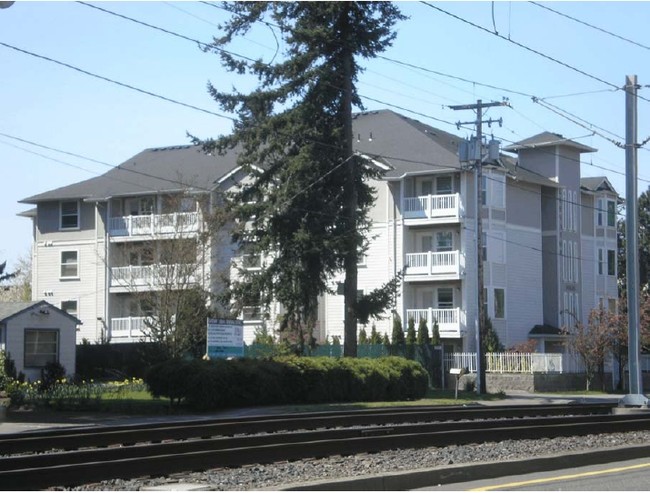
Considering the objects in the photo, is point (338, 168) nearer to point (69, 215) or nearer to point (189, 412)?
point (189, 412)

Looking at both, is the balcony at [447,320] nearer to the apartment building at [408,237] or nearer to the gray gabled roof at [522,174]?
the apartment building at [408,237]

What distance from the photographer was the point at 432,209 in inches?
2196

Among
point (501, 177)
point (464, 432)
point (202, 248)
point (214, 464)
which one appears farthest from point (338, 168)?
point (214, 464)

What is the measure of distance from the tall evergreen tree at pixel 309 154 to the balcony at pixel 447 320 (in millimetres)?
12822

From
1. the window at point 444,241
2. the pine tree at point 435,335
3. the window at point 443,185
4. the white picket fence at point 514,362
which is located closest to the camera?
the white picket fence at point 514,362

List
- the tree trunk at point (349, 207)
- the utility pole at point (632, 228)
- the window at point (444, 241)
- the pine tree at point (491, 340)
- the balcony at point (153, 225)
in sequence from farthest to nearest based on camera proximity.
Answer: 1. the window at point (444, 241)
2. the pine tree at point (491, 340)
3. the balcony at point (153, 225)
4. the tree trunk at point (349, 207)
5. the utility pole at point (632, 228)

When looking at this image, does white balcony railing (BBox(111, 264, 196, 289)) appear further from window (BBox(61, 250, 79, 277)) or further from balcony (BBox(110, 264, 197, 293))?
window (BBox(61, 250, 79, 277))

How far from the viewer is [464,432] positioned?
18.6 meters

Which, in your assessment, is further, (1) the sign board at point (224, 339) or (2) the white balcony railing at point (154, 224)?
(2) the white balcony railing at point (154, 224)

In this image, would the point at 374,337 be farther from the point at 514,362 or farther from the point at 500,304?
the point at 500,304

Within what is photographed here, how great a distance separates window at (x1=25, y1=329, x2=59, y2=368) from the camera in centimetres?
4288

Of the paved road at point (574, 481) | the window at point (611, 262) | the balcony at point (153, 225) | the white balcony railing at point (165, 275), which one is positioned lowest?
the paved road at point (574, 481)

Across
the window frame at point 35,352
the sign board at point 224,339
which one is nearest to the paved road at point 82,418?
the sign board at point 224,339

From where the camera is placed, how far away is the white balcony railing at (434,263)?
181ft
